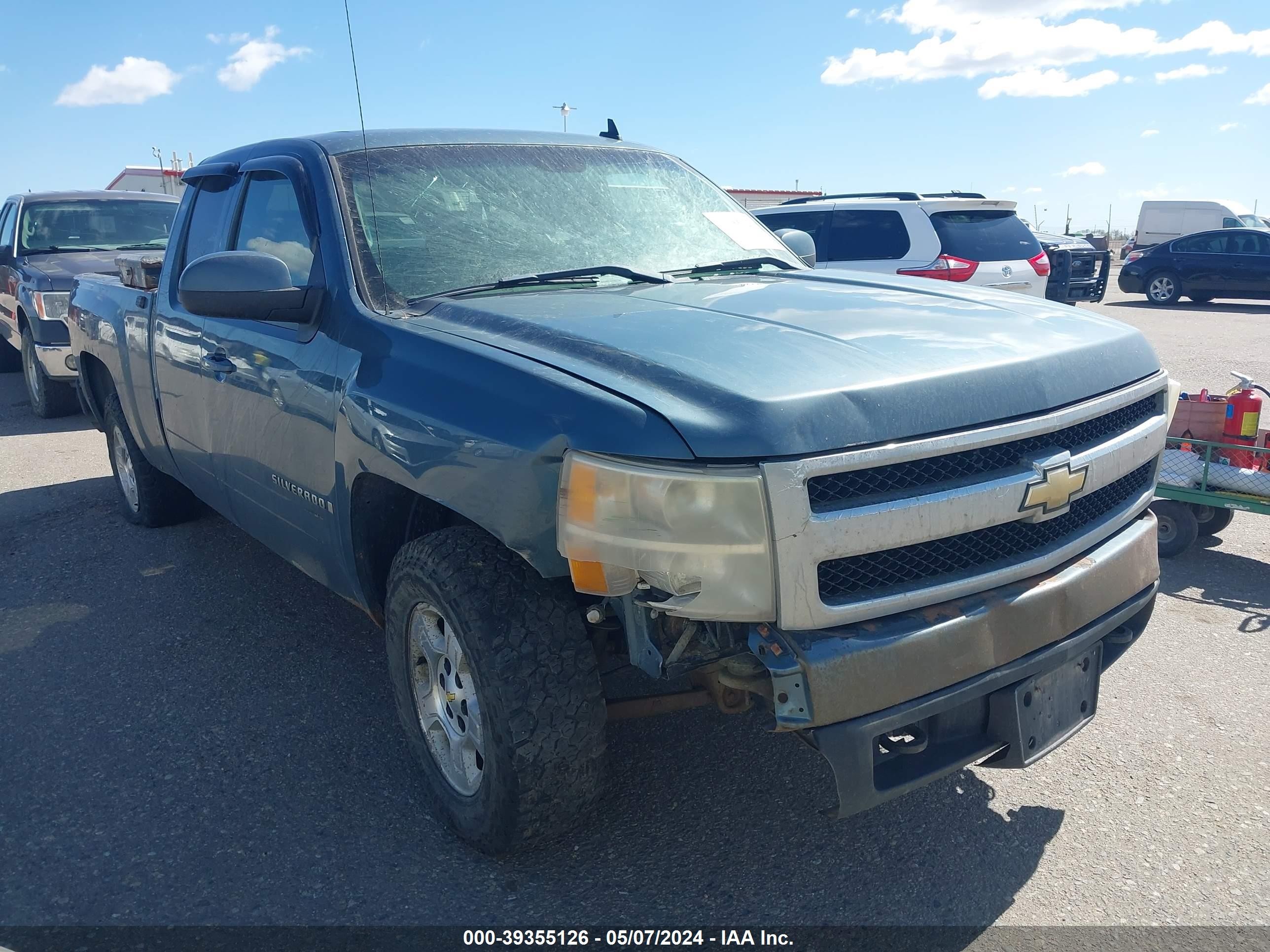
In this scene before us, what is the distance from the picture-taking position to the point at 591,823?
115 inches

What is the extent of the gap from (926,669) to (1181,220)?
31137 mm

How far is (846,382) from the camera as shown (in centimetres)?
225

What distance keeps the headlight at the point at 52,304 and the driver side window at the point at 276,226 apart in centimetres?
572

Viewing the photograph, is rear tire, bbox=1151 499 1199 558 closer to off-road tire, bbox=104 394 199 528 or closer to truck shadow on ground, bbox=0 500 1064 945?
truck shadow on ground, bbox=0 500 1064 945

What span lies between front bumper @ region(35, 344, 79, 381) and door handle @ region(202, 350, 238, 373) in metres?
5.65

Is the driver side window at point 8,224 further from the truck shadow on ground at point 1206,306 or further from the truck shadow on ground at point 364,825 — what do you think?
the truck shadow on ground at point 1206,306

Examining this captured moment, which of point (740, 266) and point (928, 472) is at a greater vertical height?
point (740, 266)

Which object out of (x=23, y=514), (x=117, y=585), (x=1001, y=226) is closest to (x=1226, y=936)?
(x=117, y=585)

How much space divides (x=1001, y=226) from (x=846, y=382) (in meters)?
9.06

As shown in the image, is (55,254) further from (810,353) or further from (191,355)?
(810,353)

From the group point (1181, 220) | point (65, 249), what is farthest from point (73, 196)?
point (1181, 220)

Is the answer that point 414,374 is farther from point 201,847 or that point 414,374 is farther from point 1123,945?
point 1123,945

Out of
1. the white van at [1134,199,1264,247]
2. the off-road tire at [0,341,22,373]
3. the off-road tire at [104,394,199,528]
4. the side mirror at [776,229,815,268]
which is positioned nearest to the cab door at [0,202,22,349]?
the off-road tire at [0,341,22,373]

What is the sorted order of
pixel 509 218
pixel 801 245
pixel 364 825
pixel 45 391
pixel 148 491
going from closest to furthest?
1. pixel 364 825
2. pixel 509 218
3. pixel 801 245
4. pixel 148 491
5. pixel 45 391
